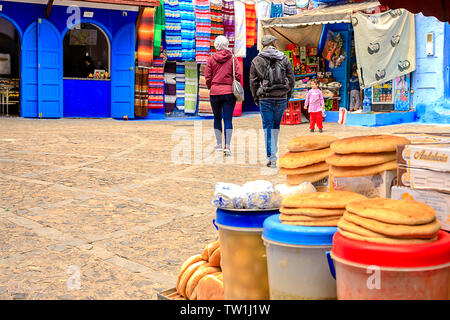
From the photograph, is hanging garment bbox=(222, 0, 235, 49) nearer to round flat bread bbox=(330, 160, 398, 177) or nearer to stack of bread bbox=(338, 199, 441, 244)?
round flat bread bbox=(330, 160, 398, 177)

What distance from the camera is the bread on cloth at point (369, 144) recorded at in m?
2.61

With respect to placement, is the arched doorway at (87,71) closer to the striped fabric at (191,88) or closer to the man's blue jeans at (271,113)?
the striped fabric at (191,88)

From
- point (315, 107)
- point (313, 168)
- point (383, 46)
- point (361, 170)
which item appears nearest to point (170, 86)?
point (315, 107)

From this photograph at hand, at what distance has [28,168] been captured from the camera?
26.4ft

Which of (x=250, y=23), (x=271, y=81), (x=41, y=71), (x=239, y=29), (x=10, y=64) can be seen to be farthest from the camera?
(x=10, y=64)

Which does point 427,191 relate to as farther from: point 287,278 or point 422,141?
point 287,278

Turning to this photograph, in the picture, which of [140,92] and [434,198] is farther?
[140,92]

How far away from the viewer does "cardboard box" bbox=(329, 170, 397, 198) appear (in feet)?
8.49

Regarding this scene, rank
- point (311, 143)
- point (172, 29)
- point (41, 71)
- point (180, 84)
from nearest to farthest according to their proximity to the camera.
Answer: point (311, 143) → point (41, 71) → point (172, 29) → point (180, 84)

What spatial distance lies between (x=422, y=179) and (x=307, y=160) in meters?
0.64

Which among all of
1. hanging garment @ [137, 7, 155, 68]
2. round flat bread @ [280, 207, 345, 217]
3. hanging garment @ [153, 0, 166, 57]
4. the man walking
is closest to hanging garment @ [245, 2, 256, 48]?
hanging garment @ [153, 0, 166, 57]

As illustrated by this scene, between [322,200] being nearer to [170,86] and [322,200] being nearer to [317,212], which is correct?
[317,212]

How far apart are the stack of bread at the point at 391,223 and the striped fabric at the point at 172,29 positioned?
1758 centimetres

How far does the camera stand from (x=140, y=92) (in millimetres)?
18922
